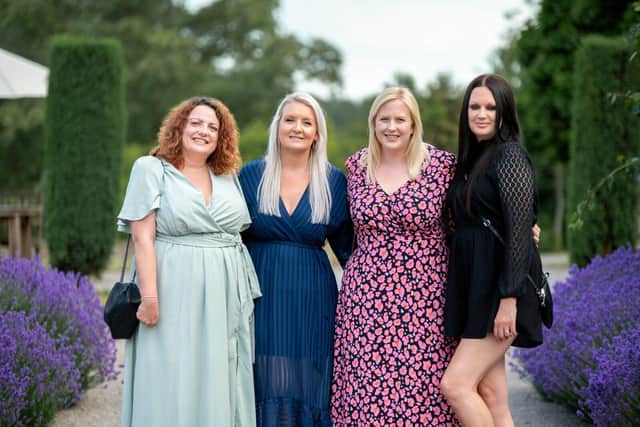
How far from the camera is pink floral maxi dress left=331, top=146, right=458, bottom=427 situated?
12.0ft

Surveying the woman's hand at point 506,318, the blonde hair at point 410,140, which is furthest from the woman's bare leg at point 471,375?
the blonde hair at point 410,140

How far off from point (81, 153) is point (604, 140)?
27.4ft

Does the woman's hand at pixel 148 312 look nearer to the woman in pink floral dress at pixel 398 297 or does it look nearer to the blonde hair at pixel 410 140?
the woman in pink floral dress at pixel 398 297

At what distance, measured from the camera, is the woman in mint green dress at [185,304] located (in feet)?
11.3

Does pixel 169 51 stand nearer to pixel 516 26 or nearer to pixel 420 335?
pixel 516 26

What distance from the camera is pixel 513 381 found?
6234 mm

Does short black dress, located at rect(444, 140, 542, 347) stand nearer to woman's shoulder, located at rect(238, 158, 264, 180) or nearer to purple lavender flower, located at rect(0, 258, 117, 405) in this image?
woman's shoulder, located at rect(238, 158, 264, 180)

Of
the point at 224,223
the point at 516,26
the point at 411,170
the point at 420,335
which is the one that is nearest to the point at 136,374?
the point at 224,223

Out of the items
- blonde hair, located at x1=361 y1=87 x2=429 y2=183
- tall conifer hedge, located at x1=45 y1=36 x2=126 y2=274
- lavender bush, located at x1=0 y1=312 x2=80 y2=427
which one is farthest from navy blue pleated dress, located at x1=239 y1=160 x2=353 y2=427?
tall conifer hedge, located at x1=45 y1=36 x2=126 y2=274

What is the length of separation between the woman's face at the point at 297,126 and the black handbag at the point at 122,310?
3.76 ft

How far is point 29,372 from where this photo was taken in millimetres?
4195

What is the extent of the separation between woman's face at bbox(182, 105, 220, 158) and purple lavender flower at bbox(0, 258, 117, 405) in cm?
185

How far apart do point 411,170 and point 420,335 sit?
86cm

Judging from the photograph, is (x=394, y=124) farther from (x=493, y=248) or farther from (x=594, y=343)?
(x=594, y=343)
